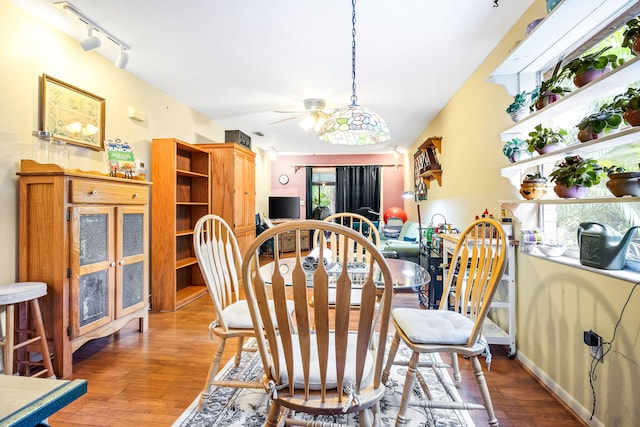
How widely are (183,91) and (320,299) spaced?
135 inches

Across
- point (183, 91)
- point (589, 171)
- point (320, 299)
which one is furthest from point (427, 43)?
point (183, 91)

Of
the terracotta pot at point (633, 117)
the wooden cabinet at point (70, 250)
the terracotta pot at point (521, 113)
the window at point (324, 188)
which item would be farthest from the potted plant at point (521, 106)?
the window at point (324, 188)

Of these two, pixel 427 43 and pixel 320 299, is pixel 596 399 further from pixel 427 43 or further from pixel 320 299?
pixel 427 43

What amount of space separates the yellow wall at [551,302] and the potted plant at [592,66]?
75 cm

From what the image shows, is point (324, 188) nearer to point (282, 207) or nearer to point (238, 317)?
point (282, 207)

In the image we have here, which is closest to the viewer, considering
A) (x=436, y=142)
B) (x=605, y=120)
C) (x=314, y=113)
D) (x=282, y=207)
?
(x=605, y=120)

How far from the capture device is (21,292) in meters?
1.78

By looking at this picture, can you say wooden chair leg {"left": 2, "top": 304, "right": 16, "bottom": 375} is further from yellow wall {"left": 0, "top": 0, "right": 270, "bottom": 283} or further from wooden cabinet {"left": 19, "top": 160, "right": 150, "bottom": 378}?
yellow wall {"left": 0, "top": 0, "right": 270, "bottom": 283}

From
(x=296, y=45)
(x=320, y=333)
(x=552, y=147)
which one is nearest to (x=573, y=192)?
(x=552, y=147)

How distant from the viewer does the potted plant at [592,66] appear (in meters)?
1.38

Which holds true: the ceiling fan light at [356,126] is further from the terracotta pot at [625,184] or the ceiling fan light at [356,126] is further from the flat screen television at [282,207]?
the flat screen television at [282,207]

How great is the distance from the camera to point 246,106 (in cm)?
412

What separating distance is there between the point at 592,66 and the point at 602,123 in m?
0.26

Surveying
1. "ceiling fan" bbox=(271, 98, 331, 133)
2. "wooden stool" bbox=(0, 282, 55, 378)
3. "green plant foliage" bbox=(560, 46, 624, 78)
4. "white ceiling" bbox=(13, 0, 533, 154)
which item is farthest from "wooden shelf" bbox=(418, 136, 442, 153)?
"wooden stool" bbox=(0, 282, 55, 378)
